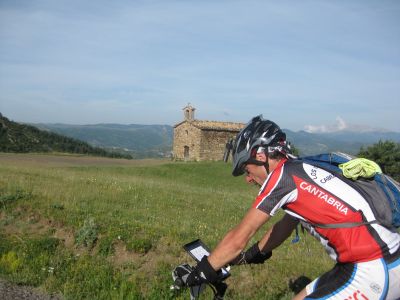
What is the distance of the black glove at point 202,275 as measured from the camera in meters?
Result: 3.21

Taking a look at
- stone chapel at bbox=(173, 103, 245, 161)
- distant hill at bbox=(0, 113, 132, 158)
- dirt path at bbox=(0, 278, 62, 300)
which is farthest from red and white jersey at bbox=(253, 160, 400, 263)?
distant hill at bbox=(0, 113, 132, 158)

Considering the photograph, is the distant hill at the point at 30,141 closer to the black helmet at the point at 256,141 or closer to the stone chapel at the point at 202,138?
the stone chapel at the point at 202,138

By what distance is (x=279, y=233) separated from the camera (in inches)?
163

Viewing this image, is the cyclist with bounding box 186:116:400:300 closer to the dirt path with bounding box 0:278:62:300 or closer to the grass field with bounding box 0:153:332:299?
the grass field with bounding box 0:153:332:299

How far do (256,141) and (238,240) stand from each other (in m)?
0.80

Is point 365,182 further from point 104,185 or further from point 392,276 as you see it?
point 104,185

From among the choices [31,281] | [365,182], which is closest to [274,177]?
[365,182]

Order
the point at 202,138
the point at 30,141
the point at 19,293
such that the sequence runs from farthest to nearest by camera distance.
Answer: the point at 30,141, the point at 202,138, the point at 19,293

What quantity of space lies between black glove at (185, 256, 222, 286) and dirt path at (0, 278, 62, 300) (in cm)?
366

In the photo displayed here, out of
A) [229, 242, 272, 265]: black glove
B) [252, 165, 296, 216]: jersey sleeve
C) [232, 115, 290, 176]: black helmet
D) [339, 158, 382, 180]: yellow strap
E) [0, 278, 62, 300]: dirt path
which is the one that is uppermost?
[232, 115, 290, 176]: black helmet

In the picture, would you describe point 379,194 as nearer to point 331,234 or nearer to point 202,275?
point 331,234

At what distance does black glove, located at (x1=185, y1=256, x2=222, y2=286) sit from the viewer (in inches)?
127

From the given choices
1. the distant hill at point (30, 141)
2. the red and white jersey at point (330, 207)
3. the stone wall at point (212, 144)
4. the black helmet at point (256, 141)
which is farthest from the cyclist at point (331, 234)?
the distant hill at point (30, 141)

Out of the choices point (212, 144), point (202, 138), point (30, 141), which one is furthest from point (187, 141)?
point (30, 141)
